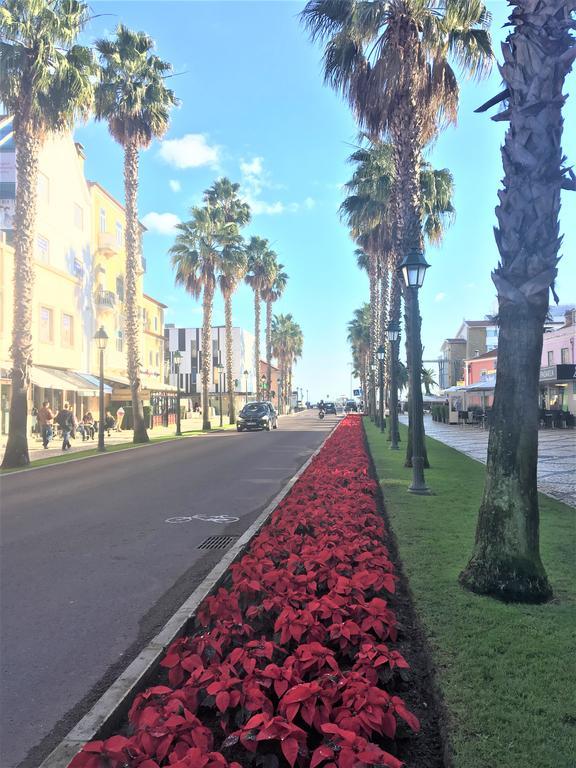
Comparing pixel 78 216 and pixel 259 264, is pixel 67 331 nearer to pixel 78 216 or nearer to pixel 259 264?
pixel 78 216

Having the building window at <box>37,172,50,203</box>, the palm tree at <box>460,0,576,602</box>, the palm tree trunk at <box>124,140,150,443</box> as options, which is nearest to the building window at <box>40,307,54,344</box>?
the building window at <box>37,172,50,203</box>

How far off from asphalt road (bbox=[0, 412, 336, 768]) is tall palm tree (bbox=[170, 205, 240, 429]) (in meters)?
21.3

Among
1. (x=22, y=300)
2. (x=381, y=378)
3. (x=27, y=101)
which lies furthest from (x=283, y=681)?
(x=381, y=378)

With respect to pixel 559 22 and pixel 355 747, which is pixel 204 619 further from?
pixel 559 22

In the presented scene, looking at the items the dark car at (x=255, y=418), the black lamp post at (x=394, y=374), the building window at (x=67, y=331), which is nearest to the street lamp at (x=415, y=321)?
the black lamp post at (x=394, y=374)

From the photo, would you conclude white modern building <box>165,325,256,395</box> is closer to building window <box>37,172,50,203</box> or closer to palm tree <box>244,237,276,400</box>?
palm tree <box>244,237,276,400</box>

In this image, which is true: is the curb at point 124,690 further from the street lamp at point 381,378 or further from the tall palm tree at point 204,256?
the tall palm tree at point 204,256

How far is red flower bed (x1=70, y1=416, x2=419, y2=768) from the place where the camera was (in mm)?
2457

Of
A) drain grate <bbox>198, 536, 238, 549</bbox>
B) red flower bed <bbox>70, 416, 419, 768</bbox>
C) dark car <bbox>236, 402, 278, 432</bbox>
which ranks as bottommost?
drain grate <bbox>198, 536, 238, 549</bbox>

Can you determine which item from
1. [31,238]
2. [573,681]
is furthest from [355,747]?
[31,238]

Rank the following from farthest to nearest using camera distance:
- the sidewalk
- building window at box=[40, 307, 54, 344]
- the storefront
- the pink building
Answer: the pink building
the storefront
building window at box=[40, 307, 54, 344]
the sidewalk

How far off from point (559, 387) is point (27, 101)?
1257 inches

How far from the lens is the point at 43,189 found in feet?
95.7

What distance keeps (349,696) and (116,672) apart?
1864 mm
